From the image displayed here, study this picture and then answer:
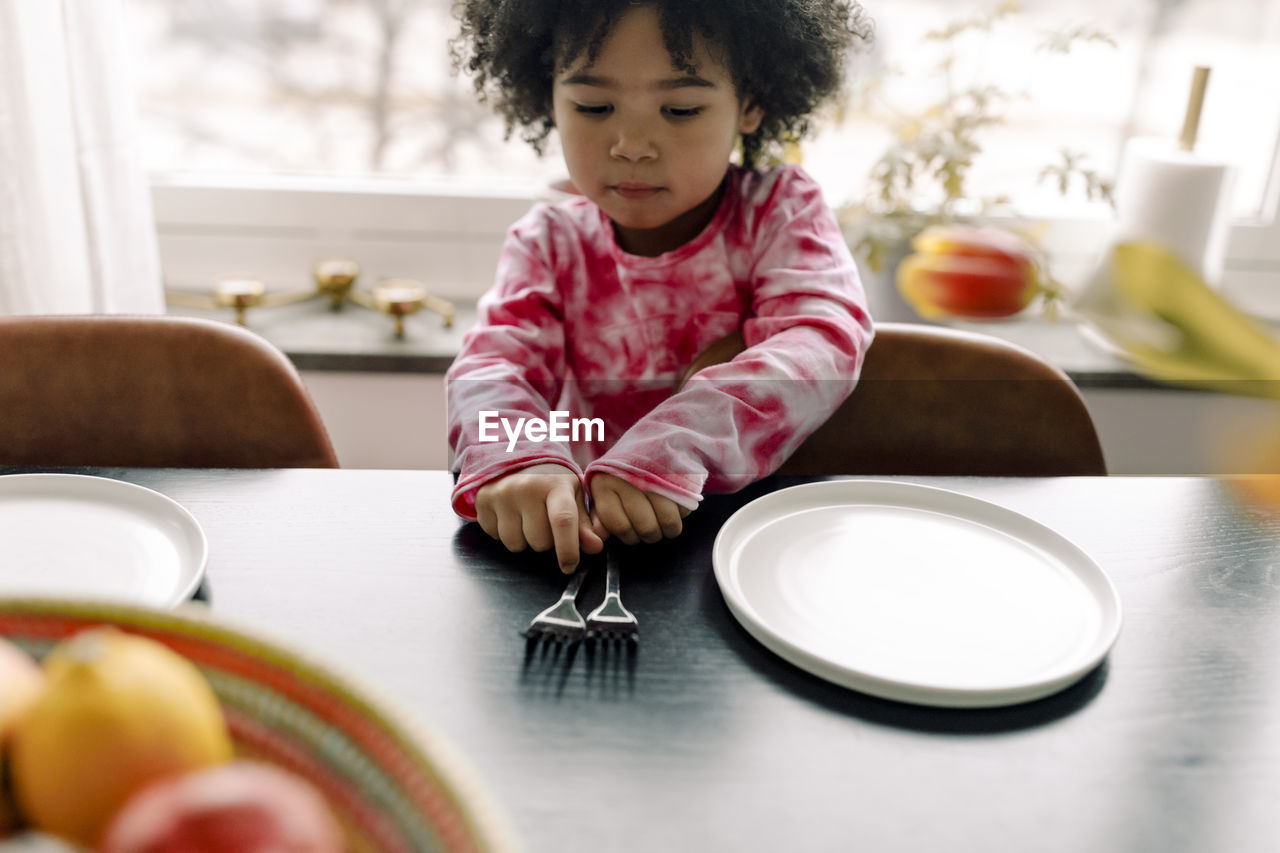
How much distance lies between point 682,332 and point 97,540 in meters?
0.59

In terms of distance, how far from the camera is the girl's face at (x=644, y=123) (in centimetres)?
86

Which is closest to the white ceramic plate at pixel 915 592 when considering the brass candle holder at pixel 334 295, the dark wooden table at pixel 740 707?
the dark wooden table at pixel 740 707

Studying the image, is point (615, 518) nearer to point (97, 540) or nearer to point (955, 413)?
point (97, 540)

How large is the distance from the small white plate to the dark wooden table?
0.08 feet

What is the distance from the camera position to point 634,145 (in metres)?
0.88

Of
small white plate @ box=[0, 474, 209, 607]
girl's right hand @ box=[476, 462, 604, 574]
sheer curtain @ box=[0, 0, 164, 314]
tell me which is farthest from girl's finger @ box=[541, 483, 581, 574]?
sheer curtain @ box=[0, 0, 164, 314]

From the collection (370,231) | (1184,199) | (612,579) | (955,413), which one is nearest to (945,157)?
(1184,199)

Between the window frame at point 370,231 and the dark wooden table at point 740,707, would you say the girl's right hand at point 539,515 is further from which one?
the window frame at point 370,231

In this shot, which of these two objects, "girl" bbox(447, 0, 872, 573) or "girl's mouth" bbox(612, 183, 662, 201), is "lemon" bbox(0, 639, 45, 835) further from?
"girl's mouth" bbox(612, 183, 662, 201)

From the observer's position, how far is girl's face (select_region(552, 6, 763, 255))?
0.86 metres

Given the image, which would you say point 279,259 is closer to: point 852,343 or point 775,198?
A: point 775,198

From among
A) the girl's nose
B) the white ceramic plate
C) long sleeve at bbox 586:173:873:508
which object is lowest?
the white ceramic plate

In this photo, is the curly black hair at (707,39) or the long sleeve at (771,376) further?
the curly black hair at (707,39)

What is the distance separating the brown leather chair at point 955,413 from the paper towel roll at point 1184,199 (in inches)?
18.9
